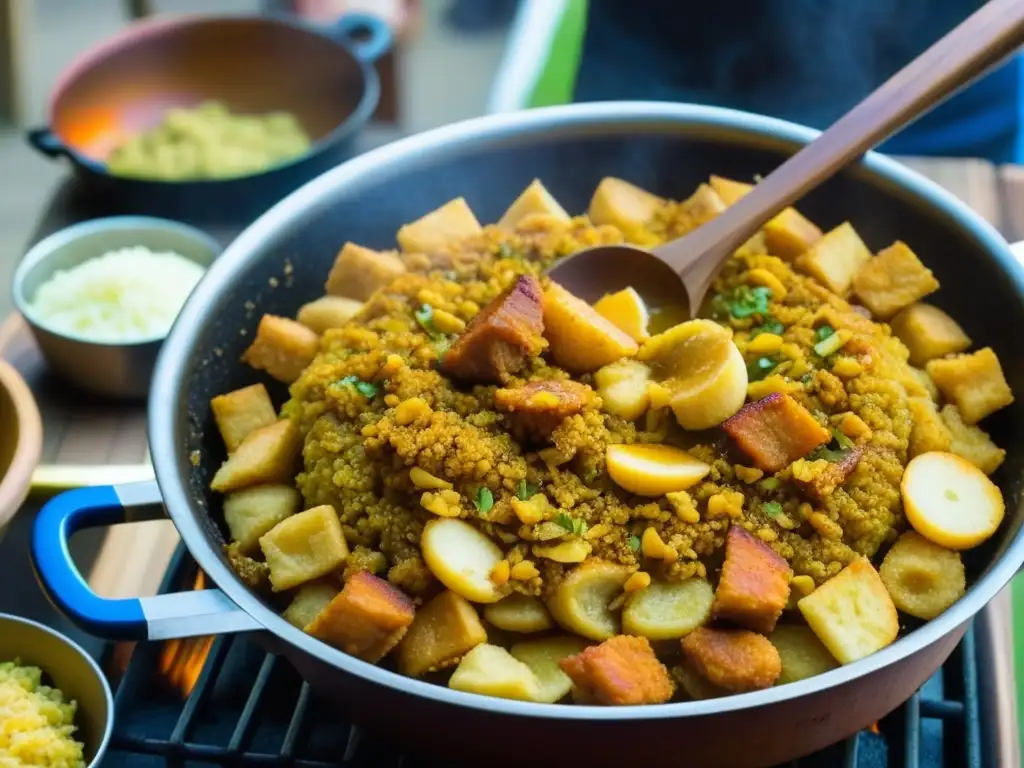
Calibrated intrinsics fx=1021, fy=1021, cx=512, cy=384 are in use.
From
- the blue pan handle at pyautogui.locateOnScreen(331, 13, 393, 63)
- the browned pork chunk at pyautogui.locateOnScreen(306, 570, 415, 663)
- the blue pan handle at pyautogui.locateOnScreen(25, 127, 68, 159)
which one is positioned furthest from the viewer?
the blue pan handle at pyautogui.locateOnScreen(331, 13, 393, 63)

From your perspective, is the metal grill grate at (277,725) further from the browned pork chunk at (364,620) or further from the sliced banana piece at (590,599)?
the sliced banana piece at (590,599)

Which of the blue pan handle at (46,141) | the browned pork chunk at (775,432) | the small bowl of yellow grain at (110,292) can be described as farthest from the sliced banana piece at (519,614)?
the blue pan handle at (46,141)

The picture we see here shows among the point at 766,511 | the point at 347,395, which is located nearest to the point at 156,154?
the point at 347,395

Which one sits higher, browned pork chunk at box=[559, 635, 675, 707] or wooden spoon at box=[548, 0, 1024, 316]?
wooden spoon at box=[548, 0, 1024, 316]

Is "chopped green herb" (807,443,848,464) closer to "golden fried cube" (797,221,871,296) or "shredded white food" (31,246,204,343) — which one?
"golden fried cube" (797,221,871,296)

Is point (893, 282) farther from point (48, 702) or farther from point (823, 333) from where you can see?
point (48, 702)

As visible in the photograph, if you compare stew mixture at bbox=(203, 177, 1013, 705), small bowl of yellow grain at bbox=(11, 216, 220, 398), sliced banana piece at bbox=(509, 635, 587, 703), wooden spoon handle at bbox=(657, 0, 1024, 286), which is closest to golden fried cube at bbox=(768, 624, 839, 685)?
stew mixture at bbox=(203, 177, 1013, 705)

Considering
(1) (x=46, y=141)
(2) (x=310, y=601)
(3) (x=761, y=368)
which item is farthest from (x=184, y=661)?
(1) (x=46, y=141)
